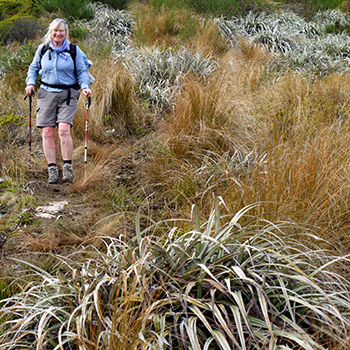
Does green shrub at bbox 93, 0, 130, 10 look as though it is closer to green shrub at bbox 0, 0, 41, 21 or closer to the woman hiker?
green shrub at bbox 0, 0, 41, 21

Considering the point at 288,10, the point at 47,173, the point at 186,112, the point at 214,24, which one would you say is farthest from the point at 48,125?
the point at 288,10

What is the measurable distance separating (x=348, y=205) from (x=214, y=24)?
7.67 metres

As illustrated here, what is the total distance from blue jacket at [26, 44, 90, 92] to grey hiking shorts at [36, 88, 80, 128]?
7cm

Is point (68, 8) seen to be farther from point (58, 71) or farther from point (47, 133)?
point (47, 133)

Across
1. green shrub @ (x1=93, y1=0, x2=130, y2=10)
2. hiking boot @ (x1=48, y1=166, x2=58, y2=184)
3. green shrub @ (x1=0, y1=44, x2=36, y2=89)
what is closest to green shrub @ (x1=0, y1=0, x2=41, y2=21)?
green shrub @ (x1=93, y1=0, x2=130, y2=10)

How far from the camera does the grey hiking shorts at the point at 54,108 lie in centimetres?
488

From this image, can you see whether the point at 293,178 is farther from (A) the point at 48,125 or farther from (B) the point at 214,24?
(B) the point at 214,24

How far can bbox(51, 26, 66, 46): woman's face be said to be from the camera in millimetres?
4785

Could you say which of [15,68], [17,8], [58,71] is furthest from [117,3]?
[58,71]

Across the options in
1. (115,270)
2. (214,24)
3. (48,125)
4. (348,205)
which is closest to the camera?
(115,270)

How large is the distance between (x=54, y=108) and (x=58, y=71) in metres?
0.43

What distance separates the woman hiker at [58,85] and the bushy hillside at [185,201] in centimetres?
35

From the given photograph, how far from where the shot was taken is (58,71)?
190 inches

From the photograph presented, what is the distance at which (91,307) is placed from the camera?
2193 millimetres
